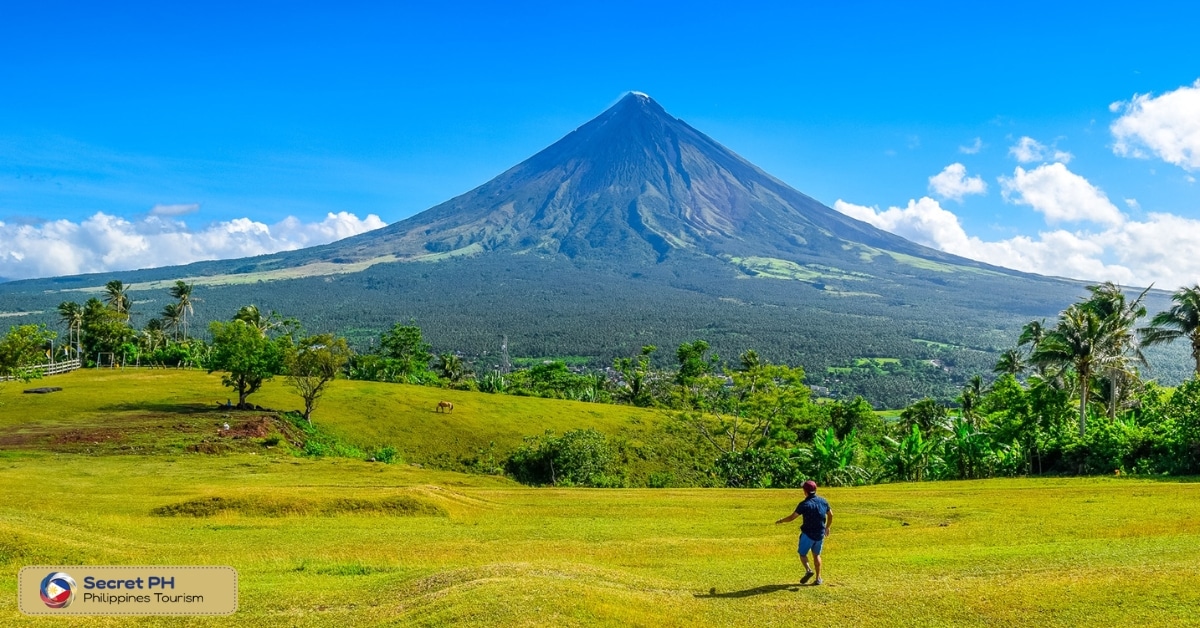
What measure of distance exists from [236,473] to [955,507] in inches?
1280

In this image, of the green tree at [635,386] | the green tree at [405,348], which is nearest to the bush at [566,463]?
the green tree at [635,386]

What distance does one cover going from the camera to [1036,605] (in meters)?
13.0

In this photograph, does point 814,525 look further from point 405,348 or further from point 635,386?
point 405,348

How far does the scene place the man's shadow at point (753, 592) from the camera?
46.8ft

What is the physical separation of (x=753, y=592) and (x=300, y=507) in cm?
1698

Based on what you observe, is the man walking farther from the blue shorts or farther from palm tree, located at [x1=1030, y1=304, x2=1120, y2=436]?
palm tree, located at [x1=1030, y1=304, x2=1120, y2=436]

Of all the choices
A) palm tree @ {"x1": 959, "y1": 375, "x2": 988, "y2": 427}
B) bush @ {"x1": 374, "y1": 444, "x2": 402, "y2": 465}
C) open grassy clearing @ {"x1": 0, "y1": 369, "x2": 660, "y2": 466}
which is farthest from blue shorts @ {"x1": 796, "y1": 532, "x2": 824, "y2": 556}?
palm tree @ {"x1": 959, "y1": 375, "x2": 988, "y2": 427}

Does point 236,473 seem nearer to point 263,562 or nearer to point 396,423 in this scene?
point 263,562

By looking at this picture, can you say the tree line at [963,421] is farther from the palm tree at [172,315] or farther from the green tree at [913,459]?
the palm tree at [172,315]

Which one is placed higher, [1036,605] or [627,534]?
[1036,605]

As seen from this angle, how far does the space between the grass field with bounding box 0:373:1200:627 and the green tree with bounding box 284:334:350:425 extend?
19551mm

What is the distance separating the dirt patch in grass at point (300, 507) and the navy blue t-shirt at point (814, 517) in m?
15.0

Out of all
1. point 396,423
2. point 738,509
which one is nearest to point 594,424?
point 396,423

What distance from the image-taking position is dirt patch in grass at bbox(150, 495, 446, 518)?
2417 centimetres
